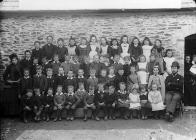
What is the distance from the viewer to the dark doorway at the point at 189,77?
403 inches

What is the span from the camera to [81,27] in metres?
11.1

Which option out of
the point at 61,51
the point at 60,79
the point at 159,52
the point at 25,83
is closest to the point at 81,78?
the point at 60,79

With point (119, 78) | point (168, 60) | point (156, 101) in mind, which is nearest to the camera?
point (156, 101)

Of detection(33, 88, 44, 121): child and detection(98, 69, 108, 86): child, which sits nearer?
detection(33, 88, 44, 121): child

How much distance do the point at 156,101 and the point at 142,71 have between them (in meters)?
0.98

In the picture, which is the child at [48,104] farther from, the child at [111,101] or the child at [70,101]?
the child at [111,101]

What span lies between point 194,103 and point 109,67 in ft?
9.68

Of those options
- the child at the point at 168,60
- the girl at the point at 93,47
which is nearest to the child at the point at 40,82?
the girl at the point at 93,47

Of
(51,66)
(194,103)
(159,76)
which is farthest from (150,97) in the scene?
(51,66)

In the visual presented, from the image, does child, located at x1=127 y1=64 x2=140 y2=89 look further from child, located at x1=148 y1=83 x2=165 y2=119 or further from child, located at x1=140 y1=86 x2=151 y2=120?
child, located at x1=148 y1=83 x2=165 y2=119

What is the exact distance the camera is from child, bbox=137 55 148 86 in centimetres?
957

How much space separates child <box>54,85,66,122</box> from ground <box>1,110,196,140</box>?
0.21 m

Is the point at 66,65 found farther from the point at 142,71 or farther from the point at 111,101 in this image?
the point at 142,71

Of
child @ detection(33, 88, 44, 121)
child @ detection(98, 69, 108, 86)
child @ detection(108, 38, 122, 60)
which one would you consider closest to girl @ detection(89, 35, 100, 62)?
child @ detection(108, 38, 122, 60)
